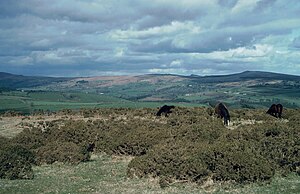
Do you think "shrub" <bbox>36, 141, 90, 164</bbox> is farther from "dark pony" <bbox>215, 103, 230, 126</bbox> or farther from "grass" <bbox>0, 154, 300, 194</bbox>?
"dark pony" <bbox>215, 103, 230, 126</bbox>

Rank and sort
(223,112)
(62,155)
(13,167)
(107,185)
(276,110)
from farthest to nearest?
(276,110) → (223,112) → (62,155) → (13,167) → (107,185)

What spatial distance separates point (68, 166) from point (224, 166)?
9580mm

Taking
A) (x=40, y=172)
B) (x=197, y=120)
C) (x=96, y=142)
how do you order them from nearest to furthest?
(x=40, y=172), (x=96, y=142), (x=197, y=120)

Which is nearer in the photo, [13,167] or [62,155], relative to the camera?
[13,167]

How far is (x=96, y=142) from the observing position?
28.0 metres

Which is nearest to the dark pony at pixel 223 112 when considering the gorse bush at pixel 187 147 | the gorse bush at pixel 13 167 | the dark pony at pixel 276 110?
the gorse bush at pixel 187 147

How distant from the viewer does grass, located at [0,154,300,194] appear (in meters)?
17.4

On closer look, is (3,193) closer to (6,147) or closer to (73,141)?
(6,147)

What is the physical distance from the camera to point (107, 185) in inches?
727

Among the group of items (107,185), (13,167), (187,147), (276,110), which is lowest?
(107,185)

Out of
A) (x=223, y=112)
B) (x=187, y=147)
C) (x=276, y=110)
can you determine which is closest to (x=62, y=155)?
(x=187, y=147)

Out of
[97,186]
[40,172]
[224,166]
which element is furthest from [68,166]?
[224,166]

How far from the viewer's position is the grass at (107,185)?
57.1ft

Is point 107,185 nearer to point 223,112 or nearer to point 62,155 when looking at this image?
point 62,155
